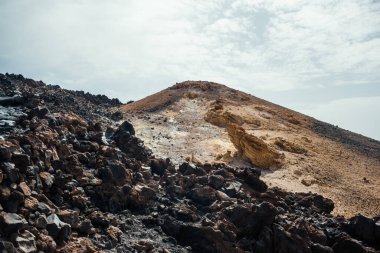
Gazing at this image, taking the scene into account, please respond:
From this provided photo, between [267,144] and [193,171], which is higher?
[267,144]

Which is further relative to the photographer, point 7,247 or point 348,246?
point 348,246

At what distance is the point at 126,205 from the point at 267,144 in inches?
813

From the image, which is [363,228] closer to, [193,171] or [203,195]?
[203,195]

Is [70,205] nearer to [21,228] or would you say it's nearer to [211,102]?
[21,228]

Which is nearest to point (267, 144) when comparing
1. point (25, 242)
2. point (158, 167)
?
point (158, 167)

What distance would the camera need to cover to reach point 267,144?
32.1 metres

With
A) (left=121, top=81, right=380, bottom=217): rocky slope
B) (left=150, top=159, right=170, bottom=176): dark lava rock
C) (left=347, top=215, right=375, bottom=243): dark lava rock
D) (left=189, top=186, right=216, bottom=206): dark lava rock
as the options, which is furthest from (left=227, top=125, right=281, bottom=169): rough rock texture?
(left=347, top=215, right=375, bottom=243): dark lava rock

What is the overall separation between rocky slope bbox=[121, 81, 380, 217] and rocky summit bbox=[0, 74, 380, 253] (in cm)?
840

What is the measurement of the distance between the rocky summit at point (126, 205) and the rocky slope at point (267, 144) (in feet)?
27.5

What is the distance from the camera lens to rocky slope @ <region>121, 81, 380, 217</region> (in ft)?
88.8

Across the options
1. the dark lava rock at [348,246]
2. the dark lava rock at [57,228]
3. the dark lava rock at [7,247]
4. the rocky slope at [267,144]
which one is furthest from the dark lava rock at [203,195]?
the rocky slope at [267,144]

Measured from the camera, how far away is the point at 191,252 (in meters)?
12.0

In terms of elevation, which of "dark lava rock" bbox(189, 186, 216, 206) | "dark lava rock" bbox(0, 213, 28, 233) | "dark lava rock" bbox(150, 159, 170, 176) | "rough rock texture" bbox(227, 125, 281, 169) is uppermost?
"rough rock texture" bbox(227, 125, 281, 169)

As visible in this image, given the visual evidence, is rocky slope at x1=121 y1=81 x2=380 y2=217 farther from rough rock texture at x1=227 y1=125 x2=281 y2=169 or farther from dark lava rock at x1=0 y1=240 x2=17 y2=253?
dark lava rock at x1=0 y1=240 x2=17 y2=253
